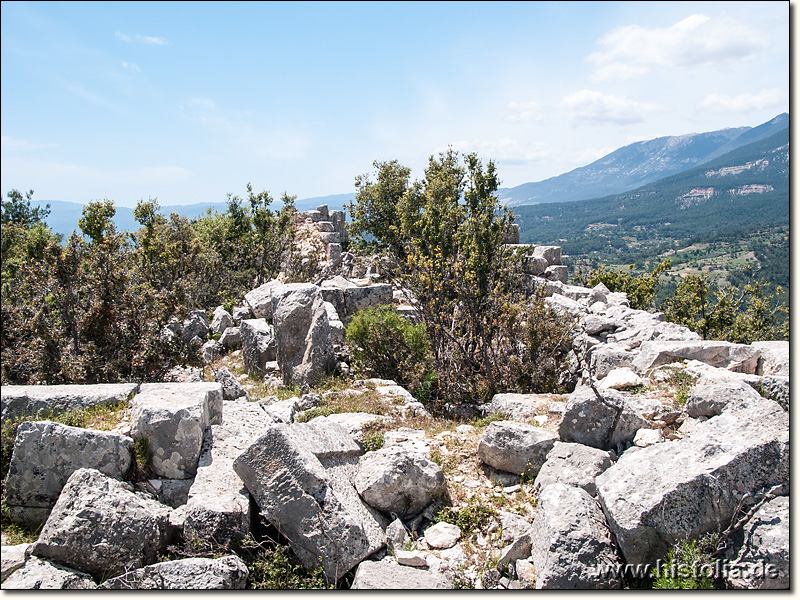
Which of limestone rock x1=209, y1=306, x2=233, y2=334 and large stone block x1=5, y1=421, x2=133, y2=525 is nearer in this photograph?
large stone block x1=5, y1=421, x2=133, y2=525

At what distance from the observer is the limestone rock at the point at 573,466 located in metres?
5.79

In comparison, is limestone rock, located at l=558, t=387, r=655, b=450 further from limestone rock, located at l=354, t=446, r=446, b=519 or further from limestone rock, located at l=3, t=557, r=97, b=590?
limestone rock, located at l=3, t=557, r=97, b=590

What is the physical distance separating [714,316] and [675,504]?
64.9ft

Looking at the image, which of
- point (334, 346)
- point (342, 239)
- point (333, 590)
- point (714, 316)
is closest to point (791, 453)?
point (333, 590)

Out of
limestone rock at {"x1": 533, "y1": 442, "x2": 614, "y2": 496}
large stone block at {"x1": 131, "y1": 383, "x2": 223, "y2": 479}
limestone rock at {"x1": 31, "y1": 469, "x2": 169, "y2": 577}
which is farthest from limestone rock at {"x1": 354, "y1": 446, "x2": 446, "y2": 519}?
limestone rock at {"x1": 31, "y1": 469, "x2": 169, "y2": 577}

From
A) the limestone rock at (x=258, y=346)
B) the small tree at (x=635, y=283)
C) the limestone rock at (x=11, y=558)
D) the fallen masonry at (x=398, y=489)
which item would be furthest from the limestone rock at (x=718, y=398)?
the small tree at (x=635, y=283)

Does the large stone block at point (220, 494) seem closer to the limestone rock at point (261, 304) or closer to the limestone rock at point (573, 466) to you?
the limestone rock at point (573, 466)

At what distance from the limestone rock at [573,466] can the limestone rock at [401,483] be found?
1.26 m

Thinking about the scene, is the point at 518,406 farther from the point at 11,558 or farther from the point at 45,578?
the point at 11,558

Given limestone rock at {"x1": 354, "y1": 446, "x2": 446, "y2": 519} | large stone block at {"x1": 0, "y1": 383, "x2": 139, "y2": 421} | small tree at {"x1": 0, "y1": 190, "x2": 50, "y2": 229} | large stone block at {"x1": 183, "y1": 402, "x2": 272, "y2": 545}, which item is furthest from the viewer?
small tree at {"x1": 0, "y1": 190, "x2": 50, "y2": 229}

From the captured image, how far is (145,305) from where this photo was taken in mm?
11664

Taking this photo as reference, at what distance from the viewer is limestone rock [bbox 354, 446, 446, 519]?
5.83m

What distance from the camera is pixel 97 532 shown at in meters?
4.97

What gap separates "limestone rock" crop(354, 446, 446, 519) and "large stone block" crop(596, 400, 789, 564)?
1924 mm
